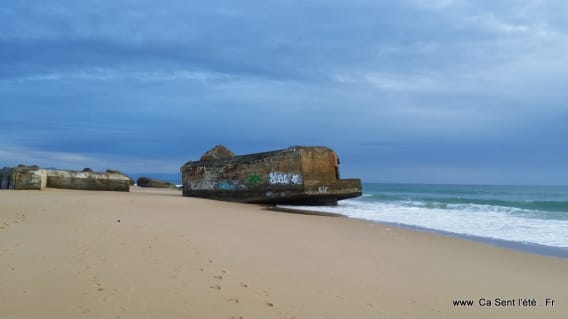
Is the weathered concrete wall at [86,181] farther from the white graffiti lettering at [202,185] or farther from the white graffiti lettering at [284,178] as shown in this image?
the white graffiti lettering at [284,178]

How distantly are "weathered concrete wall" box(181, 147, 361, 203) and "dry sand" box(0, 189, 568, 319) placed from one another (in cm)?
605

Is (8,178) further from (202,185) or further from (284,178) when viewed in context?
(284,178)

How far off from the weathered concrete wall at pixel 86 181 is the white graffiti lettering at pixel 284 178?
7188 millimetres

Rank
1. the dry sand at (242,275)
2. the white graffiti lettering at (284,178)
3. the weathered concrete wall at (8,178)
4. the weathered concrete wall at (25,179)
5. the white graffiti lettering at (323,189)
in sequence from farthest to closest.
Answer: the weathered concrete wall at (8,178) < the weathered concrete wall at (25,179) < the white graffiti lettering at (323,189) < the white graffiti lettering at (284,178) < the dry sand at (242,275)

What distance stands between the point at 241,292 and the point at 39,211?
4901mm

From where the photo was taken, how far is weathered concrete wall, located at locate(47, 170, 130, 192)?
45.9 feet

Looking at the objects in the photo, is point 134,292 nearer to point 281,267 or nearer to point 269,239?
point 281,267

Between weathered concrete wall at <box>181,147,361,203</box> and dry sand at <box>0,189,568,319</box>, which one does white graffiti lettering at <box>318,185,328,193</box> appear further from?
dry sand at <box>0,189,568,319</box>

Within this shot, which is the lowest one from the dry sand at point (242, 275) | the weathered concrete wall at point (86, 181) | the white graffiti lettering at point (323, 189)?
the dry sand at point (242, 275)

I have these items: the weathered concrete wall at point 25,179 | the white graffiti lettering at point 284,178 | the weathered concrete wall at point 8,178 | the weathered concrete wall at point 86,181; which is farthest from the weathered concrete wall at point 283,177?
the weathered concrete wall at point 8,178

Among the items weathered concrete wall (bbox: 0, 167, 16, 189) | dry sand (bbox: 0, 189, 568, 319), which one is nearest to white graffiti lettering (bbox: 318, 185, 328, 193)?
dry sand (bbox: 0, 189, 568, 319)

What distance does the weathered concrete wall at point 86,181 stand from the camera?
45.9 feet

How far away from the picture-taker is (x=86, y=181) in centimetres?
1453

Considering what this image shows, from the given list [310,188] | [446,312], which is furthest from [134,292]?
[310,188]
